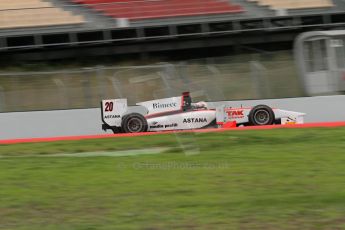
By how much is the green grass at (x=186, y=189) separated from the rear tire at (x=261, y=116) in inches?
192

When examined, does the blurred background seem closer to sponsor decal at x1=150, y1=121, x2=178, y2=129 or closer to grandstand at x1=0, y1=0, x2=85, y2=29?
grandstand at x1=0, y1=0, x2=85, y2=29

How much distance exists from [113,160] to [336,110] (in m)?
10.2

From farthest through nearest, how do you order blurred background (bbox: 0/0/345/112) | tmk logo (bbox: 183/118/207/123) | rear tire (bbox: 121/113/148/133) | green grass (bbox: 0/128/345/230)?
blurred background (bbox: 0/0/345/112) < rear tire (bbox: 121/113/148/133) < tmk logo (bbox: 183/118/207/123) < green grass (bbox: 0/128/345/230)

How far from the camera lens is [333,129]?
12.8 meters

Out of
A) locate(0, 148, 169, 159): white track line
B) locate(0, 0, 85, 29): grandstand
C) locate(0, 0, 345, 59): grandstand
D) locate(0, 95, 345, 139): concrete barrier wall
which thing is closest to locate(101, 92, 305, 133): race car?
locate(0, 95, 345, 139): concrete barrier wall

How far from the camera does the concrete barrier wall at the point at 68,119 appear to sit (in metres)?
17.2

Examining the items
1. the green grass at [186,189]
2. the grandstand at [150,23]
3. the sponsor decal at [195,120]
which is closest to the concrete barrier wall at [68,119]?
the sponsor decal at [195,120]

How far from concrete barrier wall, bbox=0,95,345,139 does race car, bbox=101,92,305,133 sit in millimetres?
1814

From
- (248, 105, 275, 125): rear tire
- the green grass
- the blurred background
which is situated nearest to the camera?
the green grass

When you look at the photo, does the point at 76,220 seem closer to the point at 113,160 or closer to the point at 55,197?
the point at 55,197

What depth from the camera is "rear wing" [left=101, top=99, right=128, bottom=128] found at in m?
15.6

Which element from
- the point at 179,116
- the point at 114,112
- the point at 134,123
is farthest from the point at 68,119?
the point at 179,116

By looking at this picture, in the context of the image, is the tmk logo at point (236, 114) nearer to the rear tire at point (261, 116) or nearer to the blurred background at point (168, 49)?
the rear tire at point (261, 116)

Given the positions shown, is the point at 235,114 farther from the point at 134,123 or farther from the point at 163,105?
the point at 134,123
